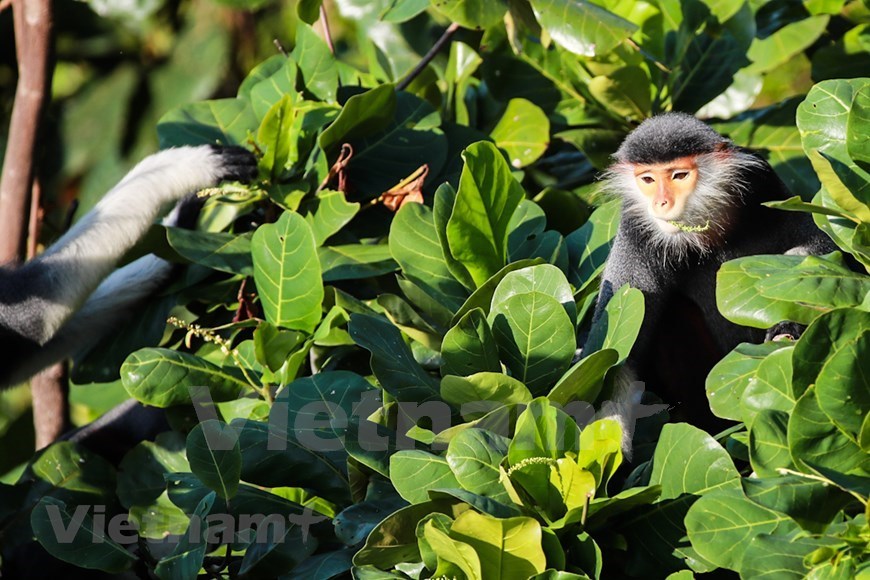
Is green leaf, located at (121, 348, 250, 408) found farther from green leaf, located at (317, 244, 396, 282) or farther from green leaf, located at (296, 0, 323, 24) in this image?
green leaf, located at (296, 0, 323, 24)

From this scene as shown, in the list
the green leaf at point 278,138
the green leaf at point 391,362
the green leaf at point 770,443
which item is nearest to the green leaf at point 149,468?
the green leaf at point 278,138

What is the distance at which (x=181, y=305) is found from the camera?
10.3 feet

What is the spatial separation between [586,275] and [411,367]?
25.9 inches

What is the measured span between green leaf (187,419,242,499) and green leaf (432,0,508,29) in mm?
1339

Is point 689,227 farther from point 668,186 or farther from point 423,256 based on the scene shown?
point 423,256

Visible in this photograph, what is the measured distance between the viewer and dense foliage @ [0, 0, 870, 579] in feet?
5.66

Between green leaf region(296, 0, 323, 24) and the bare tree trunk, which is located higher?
green leaf region(296, 0, 323, 24)

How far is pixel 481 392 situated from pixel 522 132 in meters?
1.46

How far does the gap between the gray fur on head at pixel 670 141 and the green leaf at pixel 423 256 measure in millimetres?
646

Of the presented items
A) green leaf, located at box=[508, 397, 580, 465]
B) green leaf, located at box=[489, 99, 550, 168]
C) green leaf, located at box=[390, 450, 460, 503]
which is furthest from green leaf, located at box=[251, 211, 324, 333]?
green leaf, located at box=[489, 99, 550, 168]

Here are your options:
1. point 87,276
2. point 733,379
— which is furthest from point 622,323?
point 87,276

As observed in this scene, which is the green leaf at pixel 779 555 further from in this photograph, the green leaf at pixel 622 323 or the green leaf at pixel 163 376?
the green leaf at pixel 163 376

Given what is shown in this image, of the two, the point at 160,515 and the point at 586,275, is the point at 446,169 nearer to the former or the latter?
the point at 586,275

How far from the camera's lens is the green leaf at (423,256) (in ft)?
8.14
